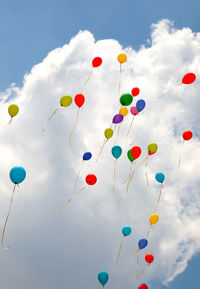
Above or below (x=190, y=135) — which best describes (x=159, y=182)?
below

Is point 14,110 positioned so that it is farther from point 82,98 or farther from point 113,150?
point 113,150

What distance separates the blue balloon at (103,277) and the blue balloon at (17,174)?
196 inches

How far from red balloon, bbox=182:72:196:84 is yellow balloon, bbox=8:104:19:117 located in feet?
20.8

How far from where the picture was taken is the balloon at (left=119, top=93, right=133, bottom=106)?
13344 millimetres

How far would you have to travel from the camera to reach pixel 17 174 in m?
11.5

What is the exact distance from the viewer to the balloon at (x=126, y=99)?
13344 millimetres

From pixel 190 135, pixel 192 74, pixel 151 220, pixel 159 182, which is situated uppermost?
pixel 192 74

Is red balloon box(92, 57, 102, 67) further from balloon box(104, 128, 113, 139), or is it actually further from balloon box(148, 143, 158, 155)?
balloon box(148, 143, 158, 155)

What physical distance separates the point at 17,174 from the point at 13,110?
2668 millimetres

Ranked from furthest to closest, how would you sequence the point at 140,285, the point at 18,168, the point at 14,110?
the point at 140,285 < the point at 14,110 < the point at 18,168

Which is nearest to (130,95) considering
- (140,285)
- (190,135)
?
(190,135)

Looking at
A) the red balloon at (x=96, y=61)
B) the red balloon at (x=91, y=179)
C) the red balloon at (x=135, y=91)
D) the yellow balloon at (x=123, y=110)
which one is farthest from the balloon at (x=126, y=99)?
the red balloon at (x=91, y=179)

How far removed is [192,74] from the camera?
13344mm

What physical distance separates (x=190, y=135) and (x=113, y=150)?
3218mm
